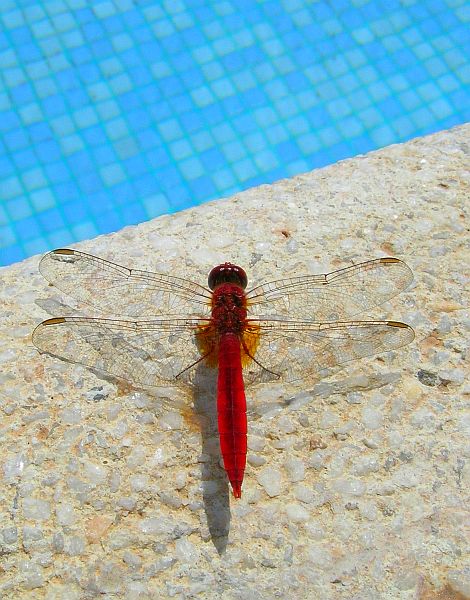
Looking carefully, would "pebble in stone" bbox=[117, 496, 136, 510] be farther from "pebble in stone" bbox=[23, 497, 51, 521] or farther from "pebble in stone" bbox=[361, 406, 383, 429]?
"pebble in stone" bbox=[361, 406, 383, 429]

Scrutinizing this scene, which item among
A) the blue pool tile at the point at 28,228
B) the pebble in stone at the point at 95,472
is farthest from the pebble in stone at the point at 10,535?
the blue pool tile at the point at 28,228

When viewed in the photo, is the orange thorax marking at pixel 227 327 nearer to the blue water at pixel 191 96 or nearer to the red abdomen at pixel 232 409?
the red abdomen at pixel 232 409

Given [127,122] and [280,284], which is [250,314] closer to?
[280,284]

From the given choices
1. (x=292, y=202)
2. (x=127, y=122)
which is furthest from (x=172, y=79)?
(x=292, y=202)

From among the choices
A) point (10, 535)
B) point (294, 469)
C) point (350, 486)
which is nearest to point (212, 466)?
point (294, 469)

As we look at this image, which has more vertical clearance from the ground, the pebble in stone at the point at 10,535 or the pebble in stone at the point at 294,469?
the pebble in stone at the point at 10,535

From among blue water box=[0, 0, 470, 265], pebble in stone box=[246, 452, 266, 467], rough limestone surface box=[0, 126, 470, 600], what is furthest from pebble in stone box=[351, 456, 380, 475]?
blue water box=[0, 0, 470, 265]
